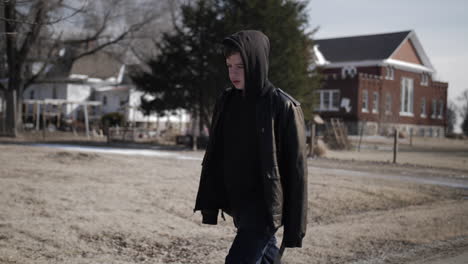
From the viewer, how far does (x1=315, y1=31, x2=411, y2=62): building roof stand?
5134cm

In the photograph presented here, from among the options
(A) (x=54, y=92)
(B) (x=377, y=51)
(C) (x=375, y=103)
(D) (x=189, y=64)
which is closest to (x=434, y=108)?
(B) (x=377, y=51)

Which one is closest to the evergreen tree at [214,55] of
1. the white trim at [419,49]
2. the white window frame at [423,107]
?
the white trim at [419,49]

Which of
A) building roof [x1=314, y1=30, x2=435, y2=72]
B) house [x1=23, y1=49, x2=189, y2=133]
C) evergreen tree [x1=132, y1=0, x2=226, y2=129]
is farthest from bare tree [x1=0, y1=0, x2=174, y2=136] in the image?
building roof [x1=314, y1=30, x2=435, y2=72]

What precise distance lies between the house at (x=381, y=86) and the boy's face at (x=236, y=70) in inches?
1671

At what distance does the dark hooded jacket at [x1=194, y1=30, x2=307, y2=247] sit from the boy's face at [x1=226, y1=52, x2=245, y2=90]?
5 cm

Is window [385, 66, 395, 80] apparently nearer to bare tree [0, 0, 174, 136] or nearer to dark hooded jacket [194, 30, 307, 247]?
bare tree [0, 0, 174, 136]

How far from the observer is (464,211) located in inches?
408

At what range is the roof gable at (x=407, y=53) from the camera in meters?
51.8

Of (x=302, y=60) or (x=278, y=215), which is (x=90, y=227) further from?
(x=302, y=60)

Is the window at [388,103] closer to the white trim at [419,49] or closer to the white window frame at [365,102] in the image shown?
the white window frame at [365,102]

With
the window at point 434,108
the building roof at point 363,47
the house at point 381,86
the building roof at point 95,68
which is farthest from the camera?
the window at point 434,108

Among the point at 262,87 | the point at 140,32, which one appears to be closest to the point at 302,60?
the point at 140,32

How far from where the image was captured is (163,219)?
8.37 meters

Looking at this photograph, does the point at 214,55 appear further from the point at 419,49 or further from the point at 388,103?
the point at 419,49
